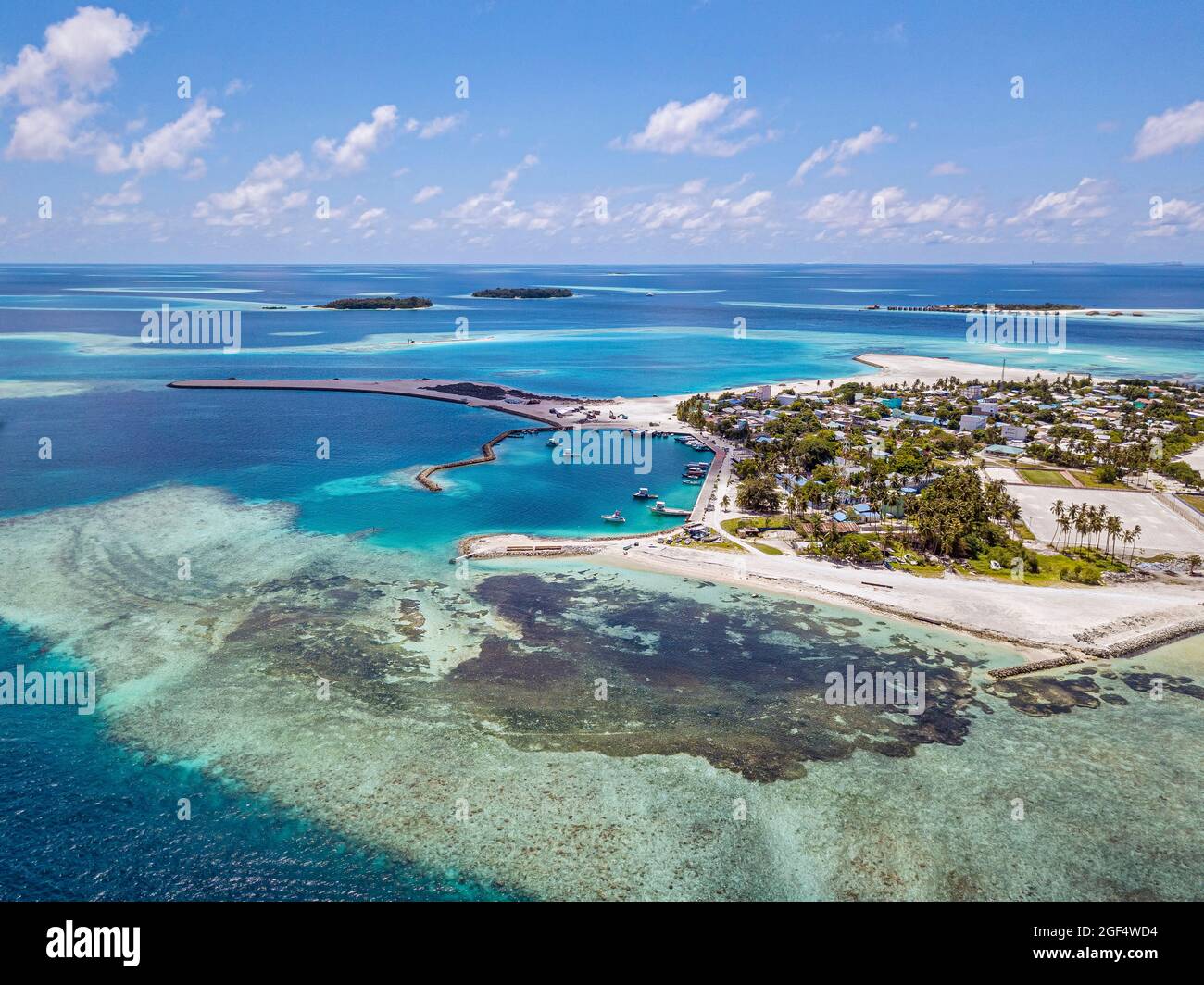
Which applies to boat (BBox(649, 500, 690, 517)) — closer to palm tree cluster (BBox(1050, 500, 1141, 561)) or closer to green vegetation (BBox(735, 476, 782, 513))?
green vegetation (BBox(735, 476, 782, 513))

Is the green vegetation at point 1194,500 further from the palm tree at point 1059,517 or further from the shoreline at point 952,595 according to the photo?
the shoreline at point 952,595

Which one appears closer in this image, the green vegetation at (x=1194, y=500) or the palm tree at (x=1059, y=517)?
the palm tree at (x=1059, y=517)

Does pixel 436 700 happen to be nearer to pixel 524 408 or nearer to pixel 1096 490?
pixel 1096 490

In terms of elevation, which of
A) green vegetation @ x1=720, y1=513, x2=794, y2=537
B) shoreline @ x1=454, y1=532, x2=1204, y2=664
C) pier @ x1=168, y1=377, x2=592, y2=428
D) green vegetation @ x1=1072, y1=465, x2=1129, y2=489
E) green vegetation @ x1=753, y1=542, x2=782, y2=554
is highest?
pier @ x1=168, y1=377, x2=592, y2=428

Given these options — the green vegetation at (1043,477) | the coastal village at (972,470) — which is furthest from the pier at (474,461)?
the green vegetation at (1043,477)

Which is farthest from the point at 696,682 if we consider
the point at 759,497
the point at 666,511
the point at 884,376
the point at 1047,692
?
the point at 884,376

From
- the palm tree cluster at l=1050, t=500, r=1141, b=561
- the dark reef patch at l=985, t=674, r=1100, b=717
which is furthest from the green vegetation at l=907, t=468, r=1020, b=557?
the dark reef patch at l=985, t=674, r=1100, b=717

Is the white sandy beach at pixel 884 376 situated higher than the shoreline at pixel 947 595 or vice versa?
the white sandy beach at pixel 884 376

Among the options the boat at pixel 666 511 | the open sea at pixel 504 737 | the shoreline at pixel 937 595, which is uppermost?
the boat at pixel 666 511
